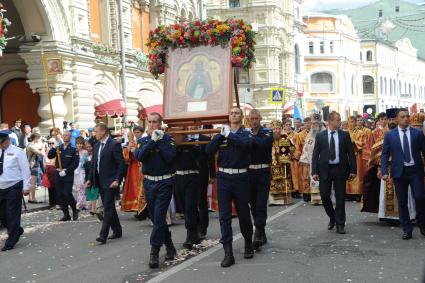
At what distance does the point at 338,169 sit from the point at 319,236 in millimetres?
1164

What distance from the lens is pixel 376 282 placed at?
7.28 meters

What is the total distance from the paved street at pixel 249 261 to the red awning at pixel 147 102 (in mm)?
18673

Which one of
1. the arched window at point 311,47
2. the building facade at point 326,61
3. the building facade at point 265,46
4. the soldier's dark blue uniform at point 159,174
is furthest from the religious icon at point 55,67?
the arched window at point 311,47

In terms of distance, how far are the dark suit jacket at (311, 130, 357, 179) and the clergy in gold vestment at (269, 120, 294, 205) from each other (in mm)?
3932

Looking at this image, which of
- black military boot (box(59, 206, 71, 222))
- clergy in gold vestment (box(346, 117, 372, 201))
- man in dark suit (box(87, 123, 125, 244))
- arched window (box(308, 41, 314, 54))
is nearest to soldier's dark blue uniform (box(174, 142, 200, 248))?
man in dark suit (box(87, 123, 125, 244))

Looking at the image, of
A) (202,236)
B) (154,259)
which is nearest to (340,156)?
(202,236)

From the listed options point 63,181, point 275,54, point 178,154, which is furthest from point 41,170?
point 275,54

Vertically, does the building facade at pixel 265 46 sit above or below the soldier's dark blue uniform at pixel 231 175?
above

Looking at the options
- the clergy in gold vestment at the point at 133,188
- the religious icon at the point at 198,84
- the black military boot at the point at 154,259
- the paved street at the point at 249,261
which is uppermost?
the religious icon at the point at 198,84

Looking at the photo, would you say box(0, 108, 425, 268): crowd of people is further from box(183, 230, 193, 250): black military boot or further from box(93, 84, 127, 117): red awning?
box(93, 84, 127, 117): red awning

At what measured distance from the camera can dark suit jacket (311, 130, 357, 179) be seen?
35.3 ft

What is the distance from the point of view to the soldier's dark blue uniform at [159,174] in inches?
339

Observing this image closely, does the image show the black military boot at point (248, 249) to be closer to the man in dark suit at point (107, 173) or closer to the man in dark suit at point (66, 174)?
the man in dark suit at point (107, 173)

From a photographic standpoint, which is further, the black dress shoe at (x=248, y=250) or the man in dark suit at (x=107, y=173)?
the man in dark suit at (x=107, y=173)
